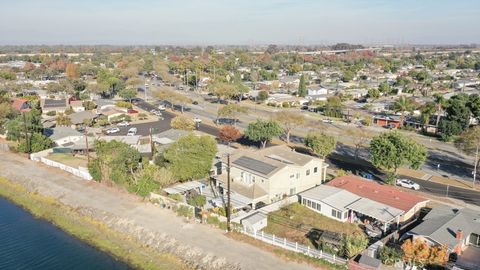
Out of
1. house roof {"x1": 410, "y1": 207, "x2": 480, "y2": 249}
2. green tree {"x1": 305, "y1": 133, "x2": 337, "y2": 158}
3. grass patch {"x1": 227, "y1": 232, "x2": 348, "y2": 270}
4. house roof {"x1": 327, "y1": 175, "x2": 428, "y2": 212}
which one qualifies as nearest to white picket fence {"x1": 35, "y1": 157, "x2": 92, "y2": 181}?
grass patch {"x1": 227, "y1": 232, "x2": 348, "y2": 270}

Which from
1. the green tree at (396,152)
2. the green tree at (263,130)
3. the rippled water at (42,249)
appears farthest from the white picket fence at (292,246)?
the green tree at (263,130)

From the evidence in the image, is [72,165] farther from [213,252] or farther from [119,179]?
[213,252]

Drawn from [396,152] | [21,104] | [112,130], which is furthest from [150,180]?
[21,104]

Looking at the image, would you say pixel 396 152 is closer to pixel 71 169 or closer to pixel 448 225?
pixel 448 225


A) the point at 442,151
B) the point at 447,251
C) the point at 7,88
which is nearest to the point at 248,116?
the point at 442,151

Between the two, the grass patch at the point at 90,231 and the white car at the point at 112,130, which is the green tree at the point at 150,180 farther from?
the white car at the point at 112,130

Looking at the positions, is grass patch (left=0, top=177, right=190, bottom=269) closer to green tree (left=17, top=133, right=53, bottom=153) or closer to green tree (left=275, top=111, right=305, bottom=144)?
green tree (left=17, top=133, right=53, bottom=153)
